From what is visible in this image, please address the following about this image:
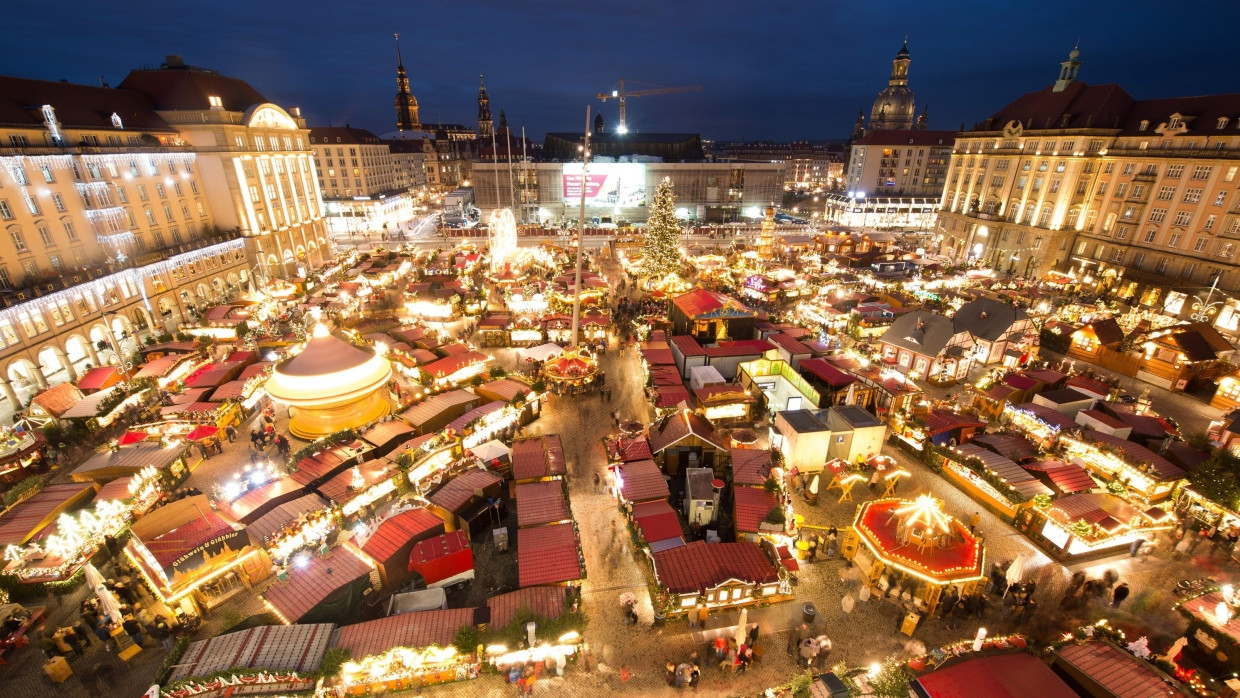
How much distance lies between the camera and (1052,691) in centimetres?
878

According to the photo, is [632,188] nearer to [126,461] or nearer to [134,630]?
[126,461]

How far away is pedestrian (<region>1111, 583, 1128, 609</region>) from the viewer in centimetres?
1262

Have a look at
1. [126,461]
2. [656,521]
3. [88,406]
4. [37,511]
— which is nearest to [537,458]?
[656,521]

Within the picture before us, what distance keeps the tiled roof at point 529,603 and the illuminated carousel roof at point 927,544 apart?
27.8 ft

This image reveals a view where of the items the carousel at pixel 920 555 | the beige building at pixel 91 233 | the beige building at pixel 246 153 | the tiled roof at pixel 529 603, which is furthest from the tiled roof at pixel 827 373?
the beige building at pixel 246 153

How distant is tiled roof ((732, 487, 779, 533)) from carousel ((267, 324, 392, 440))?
10837 millimetres

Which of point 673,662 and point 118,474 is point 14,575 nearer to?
point 118,474

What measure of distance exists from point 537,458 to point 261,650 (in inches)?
331

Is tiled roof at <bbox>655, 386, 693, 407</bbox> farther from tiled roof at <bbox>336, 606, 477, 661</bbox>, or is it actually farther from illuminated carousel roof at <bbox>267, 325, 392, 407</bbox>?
illuminated carousel roof at <bbox>267, 325, 392, 407</bbox>

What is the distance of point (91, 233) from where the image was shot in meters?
30.8

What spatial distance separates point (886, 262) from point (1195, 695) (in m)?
39.5

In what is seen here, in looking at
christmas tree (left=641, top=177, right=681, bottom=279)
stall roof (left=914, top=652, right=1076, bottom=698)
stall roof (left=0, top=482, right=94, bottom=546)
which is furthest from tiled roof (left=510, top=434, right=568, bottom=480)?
christmas tree (left=641, top=177, right=681, bottom=279)

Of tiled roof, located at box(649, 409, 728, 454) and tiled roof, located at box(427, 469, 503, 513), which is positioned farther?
tiled roof, located at box(649, 409, 728, 454)

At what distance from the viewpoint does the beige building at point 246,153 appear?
38.8m
